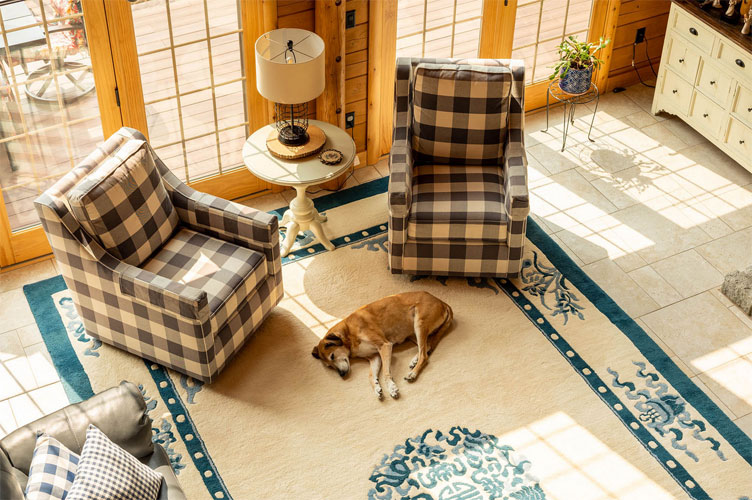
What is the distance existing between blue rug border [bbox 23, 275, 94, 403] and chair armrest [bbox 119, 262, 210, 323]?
58cm

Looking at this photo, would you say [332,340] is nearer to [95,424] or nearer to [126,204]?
[126,204]

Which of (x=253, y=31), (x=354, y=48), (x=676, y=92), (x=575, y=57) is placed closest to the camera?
(x=253, y=31)

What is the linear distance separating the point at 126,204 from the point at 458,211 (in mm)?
1710

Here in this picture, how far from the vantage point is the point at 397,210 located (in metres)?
4.48

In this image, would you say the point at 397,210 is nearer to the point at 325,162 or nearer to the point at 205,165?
the point at 325,162

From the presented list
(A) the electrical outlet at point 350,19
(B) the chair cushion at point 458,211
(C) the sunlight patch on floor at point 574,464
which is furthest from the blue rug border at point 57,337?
(A) the electrical outlet at point 350,19

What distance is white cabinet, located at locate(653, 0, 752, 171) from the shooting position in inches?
210

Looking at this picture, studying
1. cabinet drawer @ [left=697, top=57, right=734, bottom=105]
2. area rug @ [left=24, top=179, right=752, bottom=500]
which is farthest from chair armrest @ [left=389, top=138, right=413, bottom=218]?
cabinet drawer @ [left=697, top=57, right=734, bottom=105]

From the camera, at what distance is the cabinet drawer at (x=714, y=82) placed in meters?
5.43

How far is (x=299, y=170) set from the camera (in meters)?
4.60

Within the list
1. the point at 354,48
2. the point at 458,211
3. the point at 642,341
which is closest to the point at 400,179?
the point at 458,211

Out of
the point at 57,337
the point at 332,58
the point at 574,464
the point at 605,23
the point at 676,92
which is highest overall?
the point at 332,58

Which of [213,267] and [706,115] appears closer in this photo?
[213,267]

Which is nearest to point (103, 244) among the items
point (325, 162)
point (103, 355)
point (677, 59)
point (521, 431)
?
point (103, 355)
